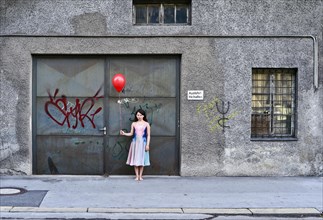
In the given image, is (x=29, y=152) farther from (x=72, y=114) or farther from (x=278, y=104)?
(x=278, y=104)

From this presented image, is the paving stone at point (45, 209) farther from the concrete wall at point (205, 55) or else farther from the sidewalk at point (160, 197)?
the concrete wall at point (205, 55)

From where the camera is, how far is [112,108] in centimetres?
998

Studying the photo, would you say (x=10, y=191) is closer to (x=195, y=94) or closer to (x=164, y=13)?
(x=195, y=94)

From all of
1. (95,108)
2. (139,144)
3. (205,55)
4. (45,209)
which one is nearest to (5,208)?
(45,209)

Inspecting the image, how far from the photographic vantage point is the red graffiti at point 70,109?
998 cm

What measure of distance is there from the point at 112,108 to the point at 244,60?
3301mm

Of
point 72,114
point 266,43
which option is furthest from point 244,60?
point 72,114

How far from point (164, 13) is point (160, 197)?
14.7 feet

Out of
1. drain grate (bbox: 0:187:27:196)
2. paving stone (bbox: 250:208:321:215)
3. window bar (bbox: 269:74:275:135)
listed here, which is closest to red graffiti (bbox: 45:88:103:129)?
drain grate (bbox: 0:187:27:196)

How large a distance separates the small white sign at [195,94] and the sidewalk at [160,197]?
6.07ft

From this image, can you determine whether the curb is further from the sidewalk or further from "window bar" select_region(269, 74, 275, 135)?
"window bar" select_region(269, 74, 275, 135)

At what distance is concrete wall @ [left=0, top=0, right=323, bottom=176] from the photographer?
972cm

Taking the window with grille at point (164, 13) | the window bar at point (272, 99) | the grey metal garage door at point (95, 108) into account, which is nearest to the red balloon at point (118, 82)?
the grey metal garage door at point (95, 108)

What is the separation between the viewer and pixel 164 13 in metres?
10.1
